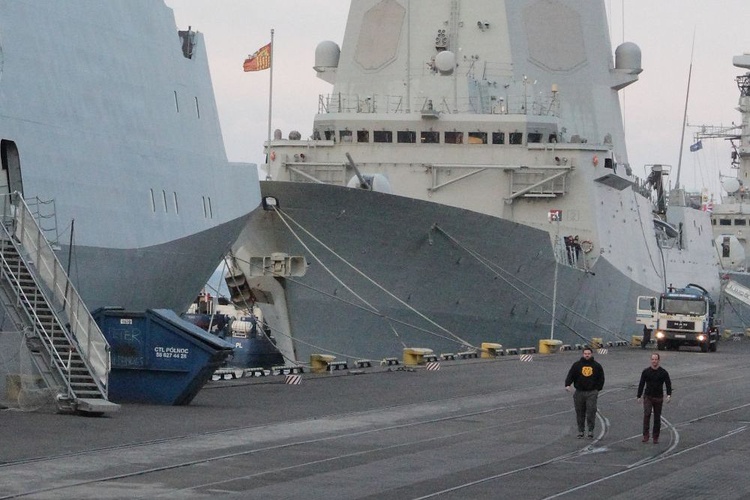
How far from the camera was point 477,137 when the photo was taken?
130 ft

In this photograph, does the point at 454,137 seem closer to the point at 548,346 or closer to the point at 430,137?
the point at 430,137

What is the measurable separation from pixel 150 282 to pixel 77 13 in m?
4.29

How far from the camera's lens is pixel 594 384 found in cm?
1727

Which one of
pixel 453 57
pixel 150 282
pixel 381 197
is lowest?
pixel 150 282

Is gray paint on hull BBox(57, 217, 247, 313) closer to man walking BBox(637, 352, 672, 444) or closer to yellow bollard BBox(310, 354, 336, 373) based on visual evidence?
yellow bollard BBox(310, 354, 336, 373)

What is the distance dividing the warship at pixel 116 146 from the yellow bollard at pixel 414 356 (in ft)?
20.2

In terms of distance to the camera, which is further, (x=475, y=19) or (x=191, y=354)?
(x=475, y=19)

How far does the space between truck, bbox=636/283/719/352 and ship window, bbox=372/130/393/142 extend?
9938mm

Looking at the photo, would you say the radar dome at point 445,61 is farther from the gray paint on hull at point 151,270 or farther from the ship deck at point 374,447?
the ship deck at point 374,447

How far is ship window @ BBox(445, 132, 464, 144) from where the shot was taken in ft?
130

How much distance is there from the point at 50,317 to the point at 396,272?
647 inches

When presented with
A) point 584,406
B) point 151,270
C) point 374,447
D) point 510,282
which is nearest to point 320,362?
point 151,270

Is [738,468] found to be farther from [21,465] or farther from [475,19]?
[475,19]

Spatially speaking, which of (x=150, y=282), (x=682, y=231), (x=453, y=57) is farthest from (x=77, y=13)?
(x=682, y=231)
